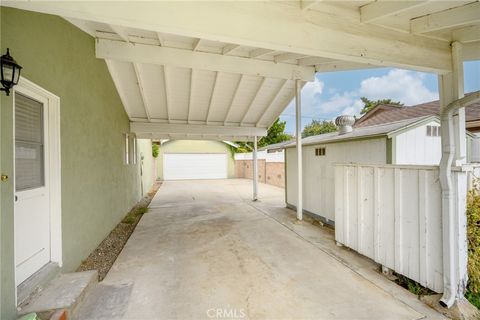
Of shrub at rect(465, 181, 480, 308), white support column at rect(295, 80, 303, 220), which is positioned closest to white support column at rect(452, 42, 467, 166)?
shrub at rect(465, 181, 480, 308)

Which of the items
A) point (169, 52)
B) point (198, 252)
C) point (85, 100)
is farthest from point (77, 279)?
point (169, 52)

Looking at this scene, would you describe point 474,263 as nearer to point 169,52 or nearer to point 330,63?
point 330,63

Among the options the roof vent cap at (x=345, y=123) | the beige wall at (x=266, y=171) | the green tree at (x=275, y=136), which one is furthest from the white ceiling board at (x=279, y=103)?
the green tree at (x=275, y=136)

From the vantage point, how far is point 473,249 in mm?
2684

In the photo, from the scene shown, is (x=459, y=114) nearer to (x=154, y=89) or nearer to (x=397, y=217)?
(x=397, y=217)

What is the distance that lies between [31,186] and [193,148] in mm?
16311

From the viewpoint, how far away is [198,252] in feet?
12.9

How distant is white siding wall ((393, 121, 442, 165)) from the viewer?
399cm

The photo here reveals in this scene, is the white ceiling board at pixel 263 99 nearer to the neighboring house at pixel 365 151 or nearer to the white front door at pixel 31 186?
the neighboring house at pixel 365 151

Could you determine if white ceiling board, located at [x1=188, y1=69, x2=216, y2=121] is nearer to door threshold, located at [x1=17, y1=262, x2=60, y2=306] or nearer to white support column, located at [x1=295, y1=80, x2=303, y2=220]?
white support column, located at [x1=295, y1=80, x2=303, y2=220]

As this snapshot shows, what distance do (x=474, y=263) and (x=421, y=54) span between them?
2594 millimetres

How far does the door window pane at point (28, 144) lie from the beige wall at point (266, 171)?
440 inches

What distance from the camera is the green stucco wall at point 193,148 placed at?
60.3 ft

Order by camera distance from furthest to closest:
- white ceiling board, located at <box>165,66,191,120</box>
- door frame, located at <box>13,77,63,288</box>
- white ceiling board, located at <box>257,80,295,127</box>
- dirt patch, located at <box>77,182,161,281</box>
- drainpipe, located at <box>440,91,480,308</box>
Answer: white ceiling board, located at <box>257,80,295,127</box>, white ceiling board, located at <box>165,66,191,120</box>, dirt patch, located at <box>77,182,161,281</box>, door frame, located at <box>13,77,63,288</box>, drainpipe, located at <box>440,91,480,308</box>
